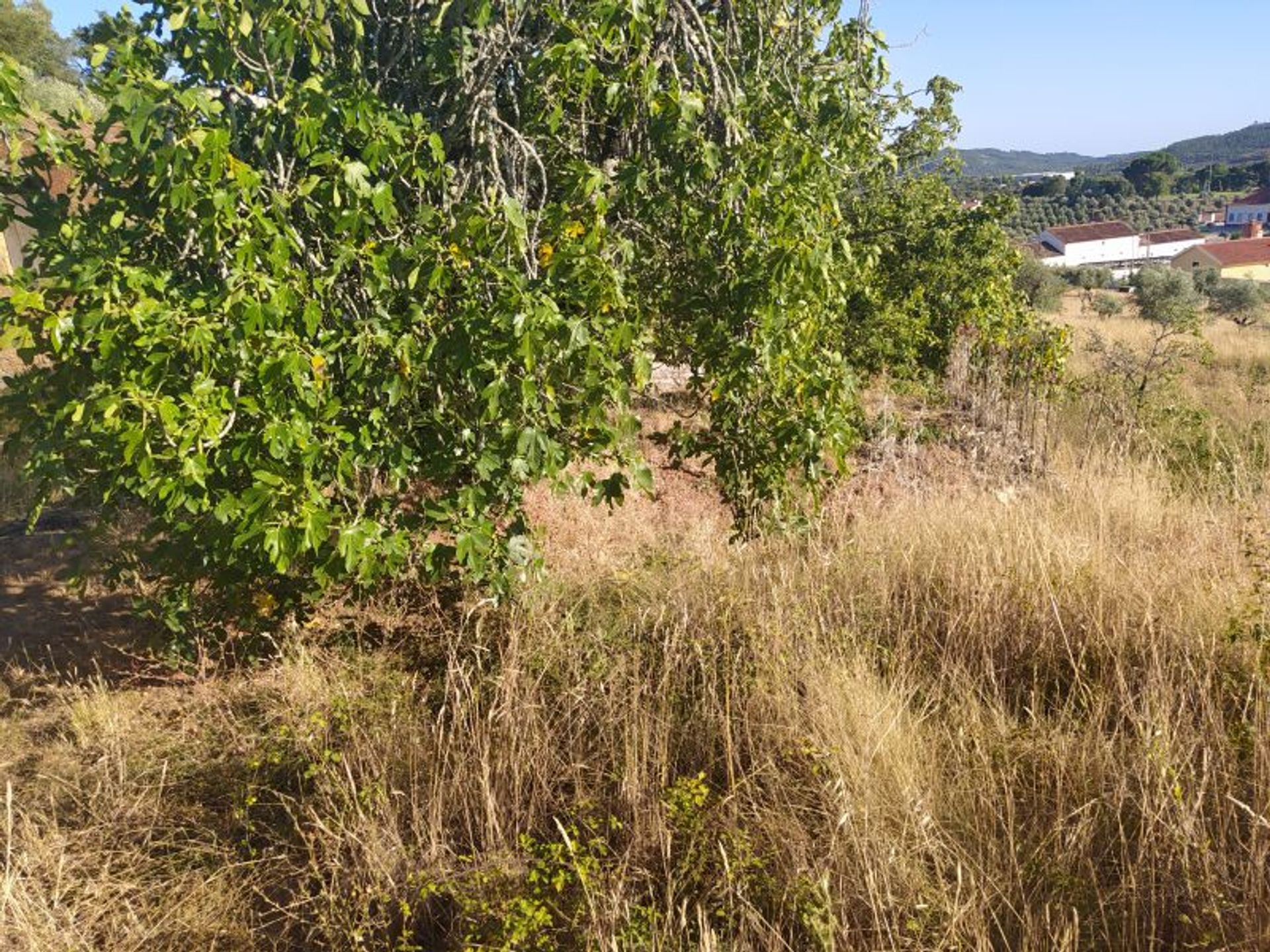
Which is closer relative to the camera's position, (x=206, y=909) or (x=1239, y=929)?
(x=1239, y=929)

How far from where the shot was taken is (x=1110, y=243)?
214ft

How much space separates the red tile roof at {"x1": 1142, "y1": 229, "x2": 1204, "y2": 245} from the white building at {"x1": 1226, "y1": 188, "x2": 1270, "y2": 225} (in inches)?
1213

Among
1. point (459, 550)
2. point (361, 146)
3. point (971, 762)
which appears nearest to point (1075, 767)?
point (971, 762)

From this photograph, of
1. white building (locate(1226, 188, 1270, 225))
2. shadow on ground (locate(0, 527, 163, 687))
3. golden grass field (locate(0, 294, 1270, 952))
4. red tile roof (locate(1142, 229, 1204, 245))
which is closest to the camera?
golden grass field (locate(0, 294, 1270, 952))

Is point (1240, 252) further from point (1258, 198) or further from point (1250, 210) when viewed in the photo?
point (1258, 198)

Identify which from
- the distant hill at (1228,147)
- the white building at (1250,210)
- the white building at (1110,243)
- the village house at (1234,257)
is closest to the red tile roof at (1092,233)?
the white building at (1110,243)

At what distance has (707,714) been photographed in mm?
2516

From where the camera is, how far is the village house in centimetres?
5109

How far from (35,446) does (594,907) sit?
2.37 m

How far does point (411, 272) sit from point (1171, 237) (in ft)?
266

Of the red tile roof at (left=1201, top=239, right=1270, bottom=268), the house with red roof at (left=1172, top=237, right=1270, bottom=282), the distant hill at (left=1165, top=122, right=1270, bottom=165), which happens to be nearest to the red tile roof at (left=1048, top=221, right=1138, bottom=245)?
the house with red roof at (left=1172, top=237, right=1270, bottom=282)

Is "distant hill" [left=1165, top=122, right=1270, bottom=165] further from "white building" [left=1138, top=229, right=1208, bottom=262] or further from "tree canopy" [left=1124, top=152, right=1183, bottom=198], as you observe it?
"white building" [left=1138, top=229, right=1208, bottom=262]

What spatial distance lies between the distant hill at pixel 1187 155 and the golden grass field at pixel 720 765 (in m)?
112

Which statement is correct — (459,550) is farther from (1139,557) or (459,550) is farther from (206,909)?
(1139,557)
